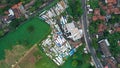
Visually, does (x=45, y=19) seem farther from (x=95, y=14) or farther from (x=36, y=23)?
(x=95, y=14)

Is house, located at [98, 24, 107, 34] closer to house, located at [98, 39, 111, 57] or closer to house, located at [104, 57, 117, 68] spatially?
house, located at [98, 39, 111, 57]

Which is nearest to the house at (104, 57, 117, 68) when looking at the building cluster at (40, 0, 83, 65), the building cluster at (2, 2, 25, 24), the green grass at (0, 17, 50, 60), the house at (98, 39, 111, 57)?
the house at (98, 39, 111, 57)

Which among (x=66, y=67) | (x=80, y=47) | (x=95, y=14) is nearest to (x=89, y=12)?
(x=95, y=14)

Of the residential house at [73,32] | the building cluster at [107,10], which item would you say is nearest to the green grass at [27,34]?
the residential house at [73,32]

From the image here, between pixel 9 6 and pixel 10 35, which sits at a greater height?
pixel 9 6

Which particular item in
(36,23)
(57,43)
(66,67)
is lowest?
(66,67)

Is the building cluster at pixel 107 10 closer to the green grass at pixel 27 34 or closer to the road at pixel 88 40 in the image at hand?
the road at pixel 88 40
